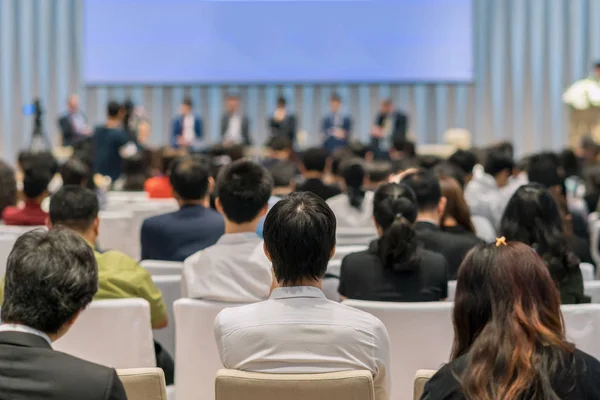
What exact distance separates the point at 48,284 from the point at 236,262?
4.17 feet

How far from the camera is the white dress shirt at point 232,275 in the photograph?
2971 mm

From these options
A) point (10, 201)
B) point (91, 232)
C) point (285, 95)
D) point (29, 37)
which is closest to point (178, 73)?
point (285, 95)

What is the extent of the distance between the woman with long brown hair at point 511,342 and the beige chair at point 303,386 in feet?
0.71

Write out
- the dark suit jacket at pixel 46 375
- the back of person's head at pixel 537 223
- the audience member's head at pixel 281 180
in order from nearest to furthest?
the dark suit jacket at pixel 46 375 < the back of person's head at pixel 537 223 < the audience member's head at pixel 281 180

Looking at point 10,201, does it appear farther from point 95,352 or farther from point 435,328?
point 435,328

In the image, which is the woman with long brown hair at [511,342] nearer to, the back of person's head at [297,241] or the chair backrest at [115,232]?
the back of person's head at [297,241]

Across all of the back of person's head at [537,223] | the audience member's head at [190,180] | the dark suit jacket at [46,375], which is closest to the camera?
the dark suit jacket at [46,375]

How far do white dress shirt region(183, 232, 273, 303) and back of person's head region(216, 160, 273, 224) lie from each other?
0.81ft

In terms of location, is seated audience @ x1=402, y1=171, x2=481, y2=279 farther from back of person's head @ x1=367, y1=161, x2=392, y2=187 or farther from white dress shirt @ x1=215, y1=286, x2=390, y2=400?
back of person's head @ x1=367, y1=161, x2=392, y2=187

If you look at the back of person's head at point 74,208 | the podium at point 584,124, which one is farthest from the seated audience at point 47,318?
the podium at point 584,124

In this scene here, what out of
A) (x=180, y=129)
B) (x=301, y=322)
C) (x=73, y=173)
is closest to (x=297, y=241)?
(x=301, y=322)

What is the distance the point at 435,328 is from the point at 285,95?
489 inches

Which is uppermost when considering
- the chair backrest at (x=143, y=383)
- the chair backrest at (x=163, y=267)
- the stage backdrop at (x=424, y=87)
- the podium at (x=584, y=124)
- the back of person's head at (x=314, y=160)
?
the stage backdrop at (x=424, y=87)

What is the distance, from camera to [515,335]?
1.76 m
